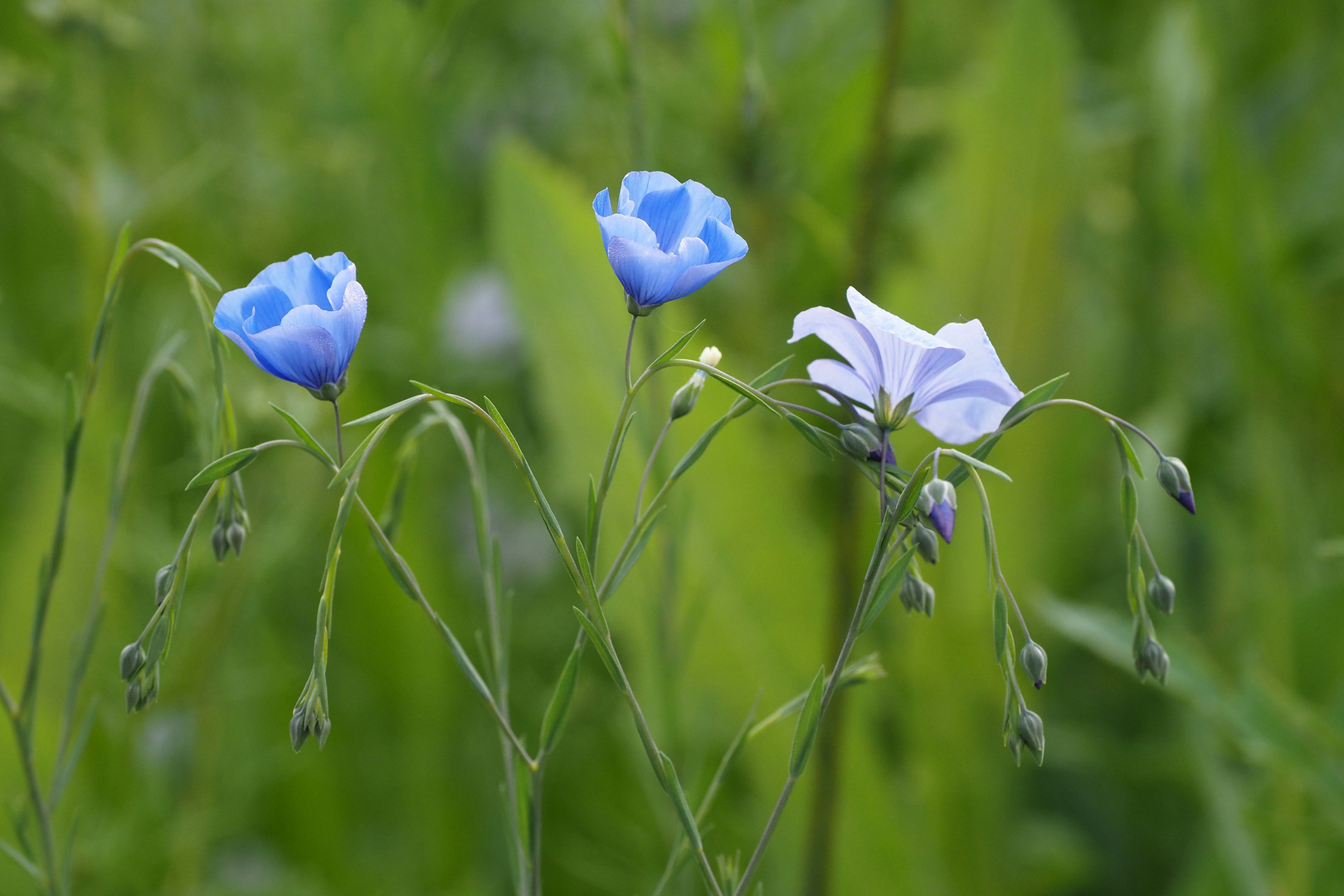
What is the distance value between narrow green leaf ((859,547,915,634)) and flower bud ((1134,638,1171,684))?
2.8 inches

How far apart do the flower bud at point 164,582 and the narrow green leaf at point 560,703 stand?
0.11 m

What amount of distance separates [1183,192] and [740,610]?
0.56 m

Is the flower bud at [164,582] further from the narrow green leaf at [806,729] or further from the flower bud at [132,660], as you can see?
the narrow green leaf at [806,729]

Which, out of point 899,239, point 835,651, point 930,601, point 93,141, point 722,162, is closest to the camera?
point 930,601

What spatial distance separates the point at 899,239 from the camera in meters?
1.19

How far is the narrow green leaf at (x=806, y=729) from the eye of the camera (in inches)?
11.6

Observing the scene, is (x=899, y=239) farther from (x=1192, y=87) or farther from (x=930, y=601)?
Answer: (x=930, y=601)

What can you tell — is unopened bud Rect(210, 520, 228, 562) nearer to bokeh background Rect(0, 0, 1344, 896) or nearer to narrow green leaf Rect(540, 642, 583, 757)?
narrow green leaf Rect(540, 642, 583, 757)

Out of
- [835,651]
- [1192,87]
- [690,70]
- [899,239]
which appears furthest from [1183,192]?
[835,651]

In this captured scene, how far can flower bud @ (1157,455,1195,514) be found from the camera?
302 mm

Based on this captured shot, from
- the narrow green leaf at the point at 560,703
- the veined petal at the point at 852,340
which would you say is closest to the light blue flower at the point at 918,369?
the veined petal at the point at 852,340

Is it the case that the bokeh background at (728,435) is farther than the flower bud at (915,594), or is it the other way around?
the bokeh background at (728,435)

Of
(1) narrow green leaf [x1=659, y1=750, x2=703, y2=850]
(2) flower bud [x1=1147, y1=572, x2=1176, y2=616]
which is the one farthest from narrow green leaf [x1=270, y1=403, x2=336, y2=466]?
(2) flower bud [x1=1147, y1=572, x2=1176, y2=616]

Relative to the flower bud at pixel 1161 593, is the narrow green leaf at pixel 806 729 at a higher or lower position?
lower
